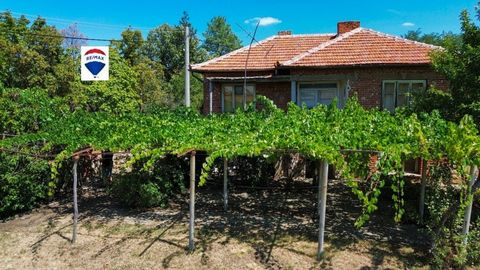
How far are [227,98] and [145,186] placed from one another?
8.15 metres

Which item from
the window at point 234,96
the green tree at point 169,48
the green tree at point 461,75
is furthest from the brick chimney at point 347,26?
the green tree at point 169,48

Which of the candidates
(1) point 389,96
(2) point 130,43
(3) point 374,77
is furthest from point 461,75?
(2) point 130,43

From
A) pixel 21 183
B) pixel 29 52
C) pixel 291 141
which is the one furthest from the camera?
pixel 29 52

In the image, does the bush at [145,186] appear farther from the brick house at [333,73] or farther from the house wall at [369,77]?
the house wall at [369,77]

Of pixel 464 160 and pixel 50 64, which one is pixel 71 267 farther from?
pixel 50 64

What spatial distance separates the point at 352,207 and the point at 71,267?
608 centimetres

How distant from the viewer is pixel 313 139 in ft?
20.2

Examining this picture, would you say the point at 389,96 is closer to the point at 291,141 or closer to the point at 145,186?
the point at 291,141

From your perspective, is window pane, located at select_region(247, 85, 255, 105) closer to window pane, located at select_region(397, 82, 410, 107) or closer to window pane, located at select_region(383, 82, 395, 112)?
window pane, located at select_region(383, 82, 395, 112)

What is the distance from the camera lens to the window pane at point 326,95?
1457 centimetres

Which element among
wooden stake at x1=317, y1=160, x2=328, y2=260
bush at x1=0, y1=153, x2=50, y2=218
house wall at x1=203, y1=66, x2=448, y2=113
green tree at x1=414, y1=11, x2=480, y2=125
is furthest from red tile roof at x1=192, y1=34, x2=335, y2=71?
wooden stake at x1=317, y1=160, x2=328, y2=260

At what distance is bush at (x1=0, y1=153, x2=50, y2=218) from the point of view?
8.64 meters

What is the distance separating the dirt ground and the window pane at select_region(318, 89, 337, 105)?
19.7ft

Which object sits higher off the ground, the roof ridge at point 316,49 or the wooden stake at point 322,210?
the roof ridge at point 316,49
